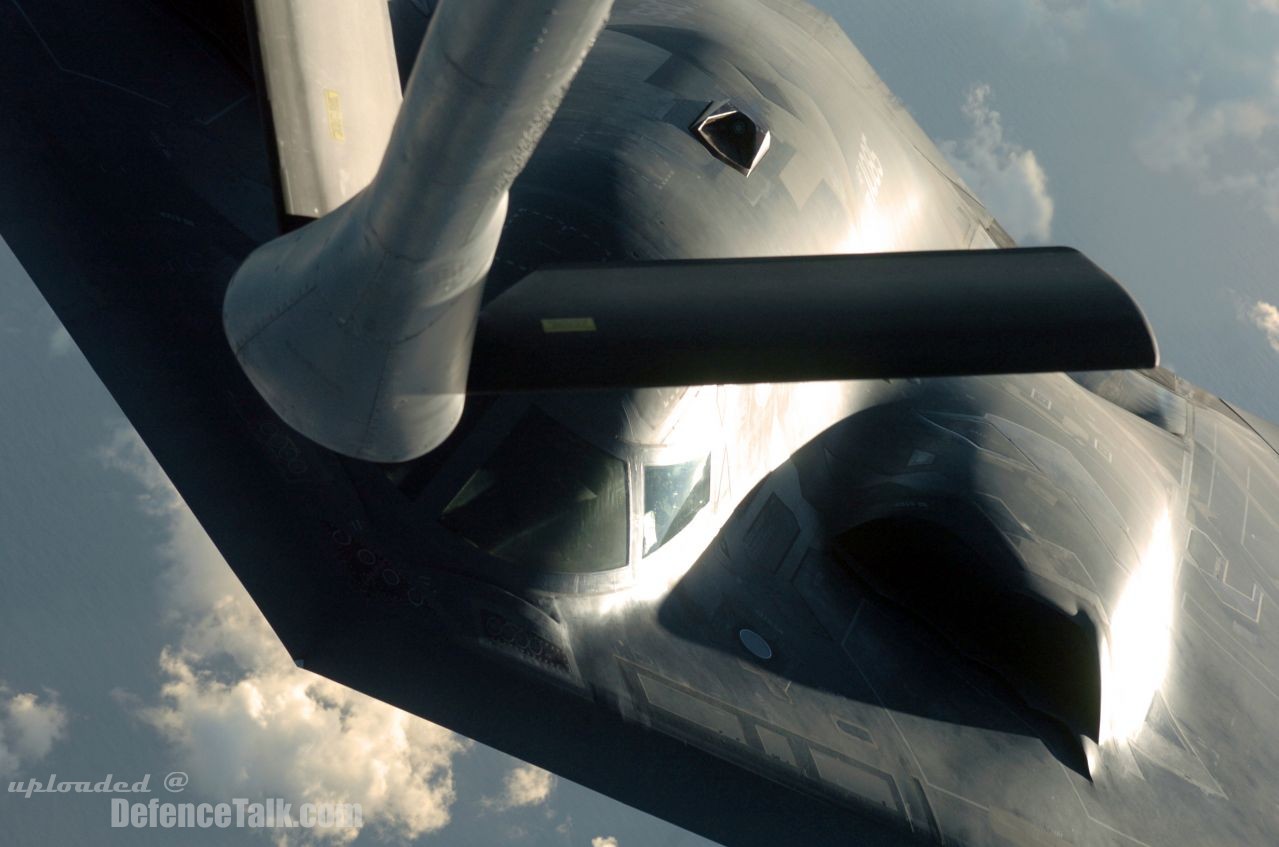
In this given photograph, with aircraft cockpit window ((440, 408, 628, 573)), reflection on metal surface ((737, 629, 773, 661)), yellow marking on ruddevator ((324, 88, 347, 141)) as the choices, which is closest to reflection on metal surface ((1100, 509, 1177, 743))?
reflection on metal surface ((737, 629, 773, 661))

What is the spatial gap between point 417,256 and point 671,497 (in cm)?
551

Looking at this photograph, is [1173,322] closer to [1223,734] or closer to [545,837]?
[545,837]

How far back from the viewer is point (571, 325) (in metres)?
5.95

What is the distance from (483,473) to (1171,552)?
35.0ft

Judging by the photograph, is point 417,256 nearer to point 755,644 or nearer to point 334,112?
point 334,112

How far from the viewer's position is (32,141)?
1079 cm

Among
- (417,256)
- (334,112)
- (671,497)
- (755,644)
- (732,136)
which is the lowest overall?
(755,644)

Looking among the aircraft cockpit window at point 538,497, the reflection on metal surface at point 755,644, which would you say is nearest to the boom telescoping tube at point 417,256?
the aircraft cockpit window at point 538,497

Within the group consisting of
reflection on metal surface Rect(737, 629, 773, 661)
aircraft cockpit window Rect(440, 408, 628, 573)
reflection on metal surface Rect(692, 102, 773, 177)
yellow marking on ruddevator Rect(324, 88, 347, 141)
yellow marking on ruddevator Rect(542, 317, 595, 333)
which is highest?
reflection on metal surface Rect(692, 102, 773, 177)

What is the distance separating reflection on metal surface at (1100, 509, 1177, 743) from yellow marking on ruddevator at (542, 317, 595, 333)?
9.01m

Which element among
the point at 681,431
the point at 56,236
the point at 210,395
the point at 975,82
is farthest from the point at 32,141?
the point at 975,82

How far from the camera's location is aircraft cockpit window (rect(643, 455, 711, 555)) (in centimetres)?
999

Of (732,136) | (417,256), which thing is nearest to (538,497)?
(417,256)

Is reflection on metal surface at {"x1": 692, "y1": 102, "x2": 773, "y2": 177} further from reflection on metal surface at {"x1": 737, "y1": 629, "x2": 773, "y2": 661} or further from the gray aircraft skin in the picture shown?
reflection on metal surface at {"x1": 737, "y1": 629, "x2": 773, "y2": 661}
